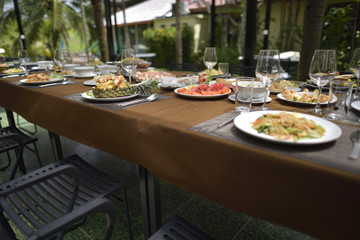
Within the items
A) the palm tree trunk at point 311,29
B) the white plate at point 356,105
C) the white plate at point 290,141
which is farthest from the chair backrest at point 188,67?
the white plate at point 290,141

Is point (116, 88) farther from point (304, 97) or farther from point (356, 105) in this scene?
point (356, 105)

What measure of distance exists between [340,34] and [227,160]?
7.52 m

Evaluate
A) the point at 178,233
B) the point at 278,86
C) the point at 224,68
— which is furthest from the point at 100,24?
the point at 178,233

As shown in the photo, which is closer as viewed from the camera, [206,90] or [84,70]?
[206,90]

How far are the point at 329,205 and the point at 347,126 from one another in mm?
450

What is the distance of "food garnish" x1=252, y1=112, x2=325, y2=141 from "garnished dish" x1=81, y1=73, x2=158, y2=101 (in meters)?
0.83

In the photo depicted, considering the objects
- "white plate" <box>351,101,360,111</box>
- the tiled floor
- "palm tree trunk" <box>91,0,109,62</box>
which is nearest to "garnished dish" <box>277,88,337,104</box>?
"white plate" <box>351,101,360,111</box>

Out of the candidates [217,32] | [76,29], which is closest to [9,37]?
[76,29]

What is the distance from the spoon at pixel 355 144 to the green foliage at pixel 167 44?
11.9 m

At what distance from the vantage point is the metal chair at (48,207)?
0.77 m

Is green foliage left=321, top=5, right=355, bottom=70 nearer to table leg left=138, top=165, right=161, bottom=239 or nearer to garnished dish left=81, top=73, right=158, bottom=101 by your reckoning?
garnished dish left=81, top=73, right=158, bottom=101

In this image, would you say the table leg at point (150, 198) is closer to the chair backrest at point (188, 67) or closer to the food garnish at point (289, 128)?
the food garnish at point (289, 128)

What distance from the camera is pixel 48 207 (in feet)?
4.03

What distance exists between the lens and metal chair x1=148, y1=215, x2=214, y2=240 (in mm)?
1014
